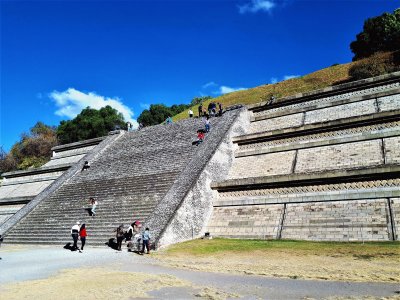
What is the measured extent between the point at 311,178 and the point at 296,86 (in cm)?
2724

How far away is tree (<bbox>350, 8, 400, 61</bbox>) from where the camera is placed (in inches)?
1753

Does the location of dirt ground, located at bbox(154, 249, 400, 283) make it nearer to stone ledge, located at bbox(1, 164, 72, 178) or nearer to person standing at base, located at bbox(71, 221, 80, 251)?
person standing at base, located at bbox(71, 221, 80, 251)

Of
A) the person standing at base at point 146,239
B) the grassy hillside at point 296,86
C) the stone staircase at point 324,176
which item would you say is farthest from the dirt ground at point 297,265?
the grassy hillside at point 296,86

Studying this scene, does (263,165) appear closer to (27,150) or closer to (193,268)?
(193,268)

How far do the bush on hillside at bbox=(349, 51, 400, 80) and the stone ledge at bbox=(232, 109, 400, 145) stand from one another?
56.4 feet

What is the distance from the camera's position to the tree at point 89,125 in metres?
49.3

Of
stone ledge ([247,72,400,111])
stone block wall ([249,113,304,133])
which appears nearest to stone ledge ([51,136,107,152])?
stone block wall ([249,113,304,133])

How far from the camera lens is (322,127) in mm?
15594


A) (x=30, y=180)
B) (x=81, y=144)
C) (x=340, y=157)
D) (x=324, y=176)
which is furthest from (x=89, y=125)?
(x=324, y=176)

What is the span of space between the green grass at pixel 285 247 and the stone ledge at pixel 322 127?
6.98 meters

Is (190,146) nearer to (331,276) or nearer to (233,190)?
(233,190)

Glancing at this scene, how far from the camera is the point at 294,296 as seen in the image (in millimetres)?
5352

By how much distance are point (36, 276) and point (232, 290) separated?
4.88 metres

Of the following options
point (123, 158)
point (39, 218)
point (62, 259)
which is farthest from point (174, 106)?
point (62, 259)
